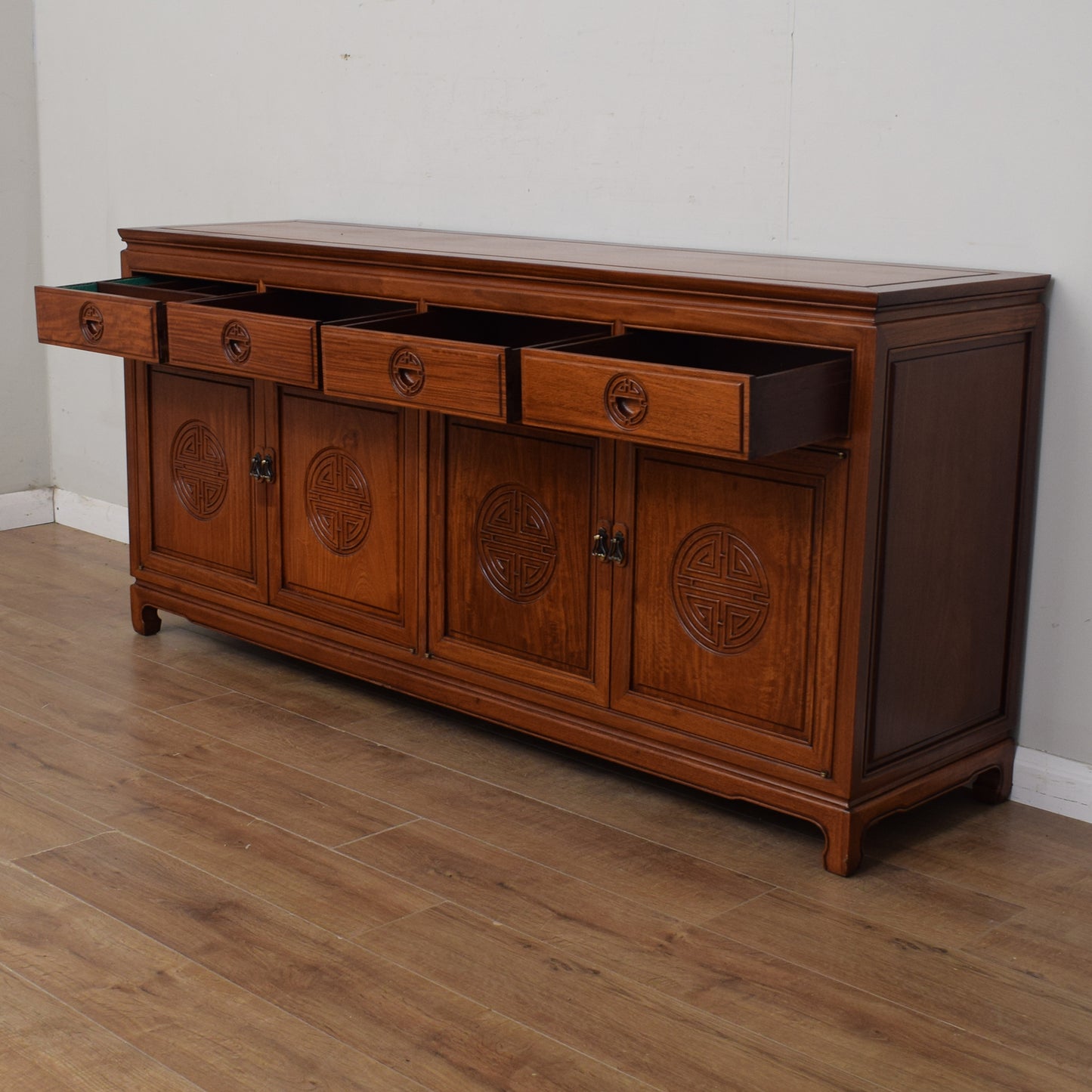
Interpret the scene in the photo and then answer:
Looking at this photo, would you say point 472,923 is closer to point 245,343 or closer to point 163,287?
point 245,343

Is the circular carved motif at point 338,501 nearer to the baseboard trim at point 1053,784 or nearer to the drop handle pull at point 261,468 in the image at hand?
the drop handle pull at point 261,468

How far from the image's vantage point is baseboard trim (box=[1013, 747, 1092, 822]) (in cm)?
280

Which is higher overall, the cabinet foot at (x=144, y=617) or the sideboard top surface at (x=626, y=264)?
the sideboard top surface at (x=626, y=264)

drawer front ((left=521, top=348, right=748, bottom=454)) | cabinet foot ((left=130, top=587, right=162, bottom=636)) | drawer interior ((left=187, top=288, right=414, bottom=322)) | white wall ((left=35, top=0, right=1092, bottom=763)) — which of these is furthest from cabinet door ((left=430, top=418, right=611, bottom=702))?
cabinet foot ((left=130, top=587, right=162, bottom=636))

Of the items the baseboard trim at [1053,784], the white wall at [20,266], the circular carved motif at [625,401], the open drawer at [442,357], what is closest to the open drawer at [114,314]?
the open drawer at [442,357]

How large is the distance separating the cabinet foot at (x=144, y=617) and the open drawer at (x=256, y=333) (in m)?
0.84

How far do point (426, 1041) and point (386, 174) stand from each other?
2.47 m

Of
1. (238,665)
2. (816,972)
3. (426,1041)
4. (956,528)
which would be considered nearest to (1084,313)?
(956,528)

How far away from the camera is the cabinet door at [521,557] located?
9.33ft

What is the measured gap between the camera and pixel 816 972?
224 centimetres

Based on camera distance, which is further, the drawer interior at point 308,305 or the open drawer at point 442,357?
the drawer interior at point 308,305

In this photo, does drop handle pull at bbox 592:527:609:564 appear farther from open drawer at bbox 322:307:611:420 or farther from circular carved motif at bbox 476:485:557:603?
open drawer at bbox 322:307:611:420

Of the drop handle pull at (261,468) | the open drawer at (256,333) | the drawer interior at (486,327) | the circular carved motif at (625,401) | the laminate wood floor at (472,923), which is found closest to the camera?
the laminate wood floor at (472,923)

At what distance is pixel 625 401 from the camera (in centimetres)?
242
